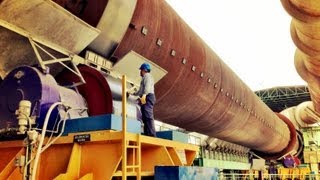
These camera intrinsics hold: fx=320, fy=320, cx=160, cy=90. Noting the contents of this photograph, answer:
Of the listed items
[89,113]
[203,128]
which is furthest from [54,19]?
[203,128]

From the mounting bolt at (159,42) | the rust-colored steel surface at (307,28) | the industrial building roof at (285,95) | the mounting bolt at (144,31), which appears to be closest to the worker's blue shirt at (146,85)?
the mounting bolt at (144,31)

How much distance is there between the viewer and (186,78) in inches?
296

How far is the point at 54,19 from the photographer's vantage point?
13.1 ft

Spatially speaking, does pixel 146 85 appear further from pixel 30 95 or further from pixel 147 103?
pixel 30 95

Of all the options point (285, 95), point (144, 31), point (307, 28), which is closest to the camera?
point (144, 31)

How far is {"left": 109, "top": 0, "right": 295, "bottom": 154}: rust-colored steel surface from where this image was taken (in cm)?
588

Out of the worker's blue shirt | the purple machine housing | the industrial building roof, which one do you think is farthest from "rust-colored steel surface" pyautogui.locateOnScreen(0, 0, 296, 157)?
the industrial building roof

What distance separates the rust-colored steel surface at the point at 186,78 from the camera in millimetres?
5875

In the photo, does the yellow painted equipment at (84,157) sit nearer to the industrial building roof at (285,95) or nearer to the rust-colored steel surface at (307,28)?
the rust-colored steel surface at (307,28)

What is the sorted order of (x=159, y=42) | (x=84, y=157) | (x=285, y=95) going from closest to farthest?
(x=84, y=157) < (x=159, y=42) < (x=285, y=95)

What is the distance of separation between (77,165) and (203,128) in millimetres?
7892

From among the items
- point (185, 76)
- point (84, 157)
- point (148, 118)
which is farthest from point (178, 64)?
point (84, 157)

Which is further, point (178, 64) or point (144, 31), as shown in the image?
point (178, 64)

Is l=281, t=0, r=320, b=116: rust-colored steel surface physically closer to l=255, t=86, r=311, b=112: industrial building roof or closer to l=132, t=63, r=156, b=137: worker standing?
l=132, t=63, r=156, b=137: worker standing
